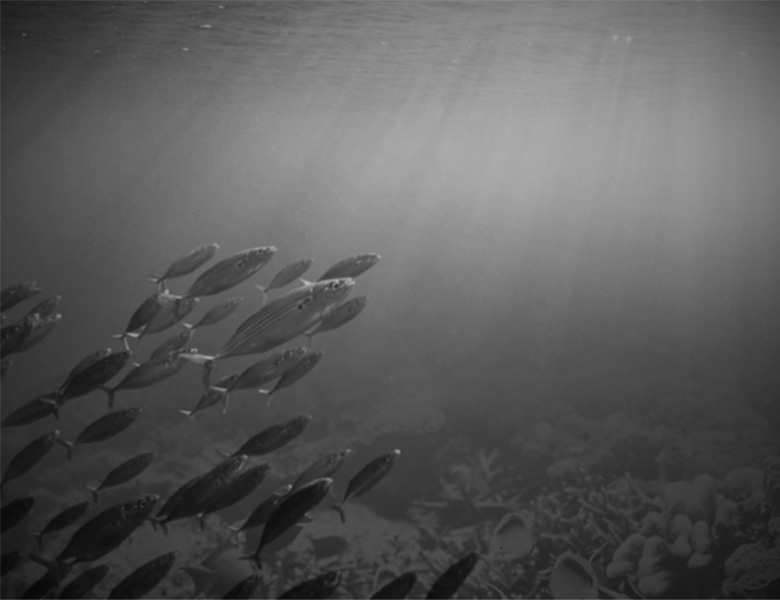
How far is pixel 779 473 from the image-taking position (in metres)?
9.74

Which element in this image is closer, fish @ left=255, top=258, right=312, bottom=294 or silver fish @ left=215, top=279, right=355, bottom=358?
silver fish @ left=215, top=279, right=355, bottom=358

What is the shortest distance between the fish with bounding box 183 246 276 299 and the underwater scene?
27mm

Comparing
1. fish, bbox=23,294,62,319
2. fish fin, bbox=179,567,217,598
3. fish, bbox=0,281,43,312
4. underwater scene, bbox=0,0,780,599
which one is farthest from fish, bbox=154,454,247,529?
fish, bbox=0,281,43,312

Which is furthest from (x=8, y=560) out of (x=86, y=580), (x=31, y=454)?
(x=31, y=454)

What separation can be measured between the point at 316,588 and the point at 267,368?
75.0 inches

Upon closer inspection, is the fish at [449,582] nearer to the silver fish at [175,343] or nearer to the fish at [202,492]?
the fish at [202,492]

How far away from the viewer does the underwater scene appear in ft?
16.7

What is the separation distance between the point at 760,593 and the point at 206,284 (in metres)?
9.13

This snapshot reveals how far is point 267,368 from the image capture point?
482cm

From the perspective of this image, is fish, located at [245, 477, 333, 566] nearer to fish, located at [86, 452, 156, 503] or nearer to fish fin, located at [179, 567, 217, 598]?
fish, located at [86, 452, 156, 503]

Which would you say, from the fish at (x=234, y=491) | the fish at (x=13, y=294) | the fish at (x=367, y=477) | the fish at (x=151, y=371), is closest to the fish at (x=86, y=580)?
the fish at (x=234, y=491)

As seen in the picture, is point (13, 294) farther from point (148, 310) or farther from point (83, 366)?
point (148, 310)

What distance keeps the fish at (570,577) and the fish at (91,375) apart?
19.7 feet

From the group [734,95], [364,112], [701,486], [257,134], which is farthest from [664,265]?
[257,134]
